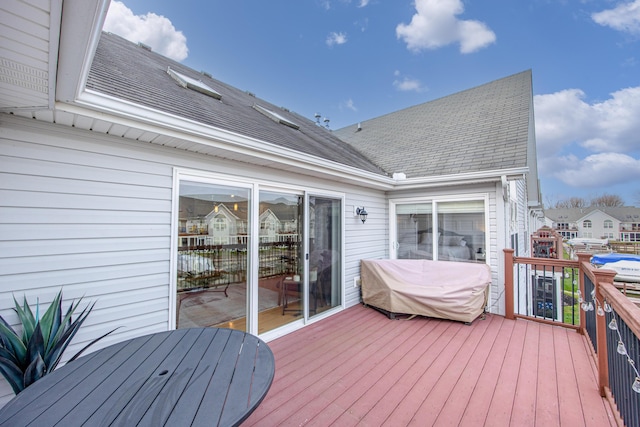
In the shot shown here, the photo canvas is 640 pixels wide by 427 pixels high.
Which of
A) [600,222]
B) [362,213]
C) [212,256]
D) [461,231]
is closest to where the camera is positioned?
[212,256]

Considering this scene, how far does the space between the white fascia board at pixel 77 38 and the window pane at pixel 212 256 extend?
1.32 m

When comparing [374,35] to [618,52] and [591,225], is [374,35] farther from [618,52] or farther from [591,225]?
[591,225]

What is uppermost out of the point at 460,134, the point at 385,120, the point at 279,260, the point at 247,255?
the point at 385,120

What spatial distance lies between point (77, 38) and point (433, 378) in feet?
11.5

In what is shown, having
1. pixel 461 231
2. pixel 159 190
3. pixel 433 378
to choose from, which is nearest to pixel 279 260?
pixel 159 190

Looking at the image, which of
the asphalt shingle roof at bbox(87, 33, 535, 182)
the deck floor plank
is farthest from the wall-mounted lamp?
the deck floor plank

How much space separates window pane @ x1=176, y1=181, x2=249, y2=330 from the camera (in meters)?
2.88

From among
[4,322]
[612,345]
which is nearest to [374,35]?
[612,345]

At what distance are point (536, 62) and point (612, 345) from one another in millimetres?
11485

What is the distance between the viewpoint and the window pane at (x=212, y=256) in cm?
288

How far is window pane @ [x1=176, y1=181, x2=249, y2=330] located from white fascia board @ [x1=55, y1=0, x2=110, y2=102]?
4.32ft

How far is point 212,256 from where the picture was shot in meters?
3.17

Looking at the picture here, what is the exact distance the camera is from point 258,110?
5.21m

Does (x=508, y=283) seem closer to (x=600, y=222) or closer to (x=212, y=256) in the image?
(x=212, y=256)
